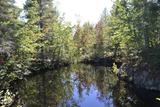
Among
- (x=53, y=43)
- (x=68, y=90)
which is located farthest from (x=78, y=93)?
(x=53, y=43)

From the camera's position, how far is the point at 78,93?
108 ft

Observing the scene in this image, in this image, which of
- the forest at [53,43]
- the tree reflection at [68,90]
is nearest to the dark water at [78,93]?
the tree reflection at [68,90]

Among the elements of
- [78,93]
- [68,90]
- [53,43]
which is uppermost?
[53,43]

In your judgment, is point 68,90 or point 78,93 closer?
point 78,93

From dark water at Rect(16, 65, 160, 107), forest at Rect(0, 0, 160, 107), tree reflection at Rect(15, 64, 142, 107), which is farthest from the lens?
forest at Rect(0, 0, 160, 107)

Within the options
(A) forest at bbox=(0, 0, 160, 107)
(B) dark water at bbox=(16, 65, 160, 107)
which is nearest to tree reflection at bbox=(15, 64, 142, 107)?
(B) dark water at bbox=(16, 65, 160, 107)

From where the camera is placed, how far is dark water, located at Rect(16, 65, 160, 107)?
26.8 meters

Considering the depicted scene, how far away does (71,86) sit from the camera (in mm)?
36656

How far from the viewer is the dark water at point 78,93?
2678 centimetres

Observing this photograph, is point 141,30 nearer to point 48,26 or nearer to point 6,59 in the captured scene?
point 6,59

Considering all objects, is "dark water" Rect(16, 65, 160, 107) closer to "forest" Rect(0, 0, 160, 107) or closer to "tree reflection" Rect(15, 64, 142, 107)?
"tree reflection" Rect(15, 64, 142, 107)

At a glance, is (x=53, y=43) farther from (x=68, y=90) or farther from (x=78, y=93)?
(x=78, y=93)

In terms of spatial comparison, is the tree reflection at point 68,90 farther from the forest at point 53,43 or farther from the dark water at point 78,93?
the forest at point 53,43

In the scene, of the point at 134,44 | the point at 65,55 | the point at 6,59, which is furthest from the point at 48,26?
the point at 6,59
